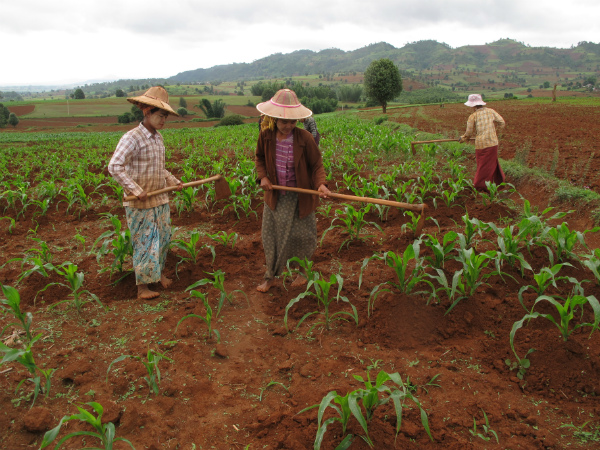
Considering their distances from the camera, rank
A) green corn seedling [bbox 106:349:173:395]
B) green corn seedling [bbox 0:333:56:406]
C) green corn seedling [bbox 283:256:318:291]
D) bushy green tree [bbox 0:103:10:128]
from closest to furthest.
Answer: green corn seedling [bbox 0:333:56:406] < green corn seedling [bbox 106:349:173:395] < green corn seedling [bbox 283:256:318:291] < bushy green tree [bbox 0:103:10:128]

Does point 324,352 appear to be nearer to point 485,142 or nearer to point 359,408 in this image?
point 359,408

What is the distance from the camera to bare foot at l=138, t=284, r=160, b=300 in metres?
Answer: 3.36

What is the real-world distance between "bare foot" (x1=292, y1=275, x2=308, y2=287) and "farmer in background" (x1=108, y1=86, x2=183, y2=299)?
4.23 feet

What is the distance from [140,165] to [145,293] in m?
1.17

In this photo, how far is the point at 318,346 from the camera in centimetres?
274

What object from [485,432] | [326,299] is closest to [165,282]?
[326,299]

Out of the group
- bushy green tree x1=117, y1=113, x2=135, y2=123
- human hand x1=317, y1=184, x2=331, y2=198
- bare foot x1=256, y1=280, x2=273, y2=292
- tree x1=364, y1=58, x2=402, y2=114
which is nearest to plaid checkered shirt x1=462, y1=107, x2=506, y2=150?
human hand x1=317, y1=184, x2=331, y2=198

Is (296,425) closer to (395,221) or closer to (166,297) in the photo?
(166,297)

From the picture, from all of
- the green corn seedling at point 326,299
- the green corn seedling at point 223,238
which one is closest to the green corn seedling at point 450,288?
the green corn seedling at point 326,299

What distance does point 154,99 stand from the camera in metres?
3.16

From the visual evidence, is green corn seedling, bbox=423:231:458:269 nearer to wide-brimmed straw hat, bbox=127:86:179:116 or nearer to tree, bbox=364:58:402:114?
wide-brimmed straw hat, bbox=127:86:179:116

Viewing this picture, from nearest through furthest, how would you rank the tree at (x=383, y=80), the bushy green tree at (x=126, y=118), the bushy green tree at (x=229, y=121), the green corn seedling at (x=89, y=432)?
the green corn seedling at (x=89, y=432) → the tree at (x=383, y=80) → the bushy green tree at (x=229, y=121) → the bushy green tree at (x=126, y=118)

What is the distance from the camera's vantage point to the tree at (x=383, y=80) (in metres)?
31.2

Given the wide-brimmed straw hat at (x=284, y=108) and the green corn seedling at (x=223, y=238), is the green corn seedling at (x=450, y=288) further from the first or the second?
the green corn seedling at (x=223, y=238)
